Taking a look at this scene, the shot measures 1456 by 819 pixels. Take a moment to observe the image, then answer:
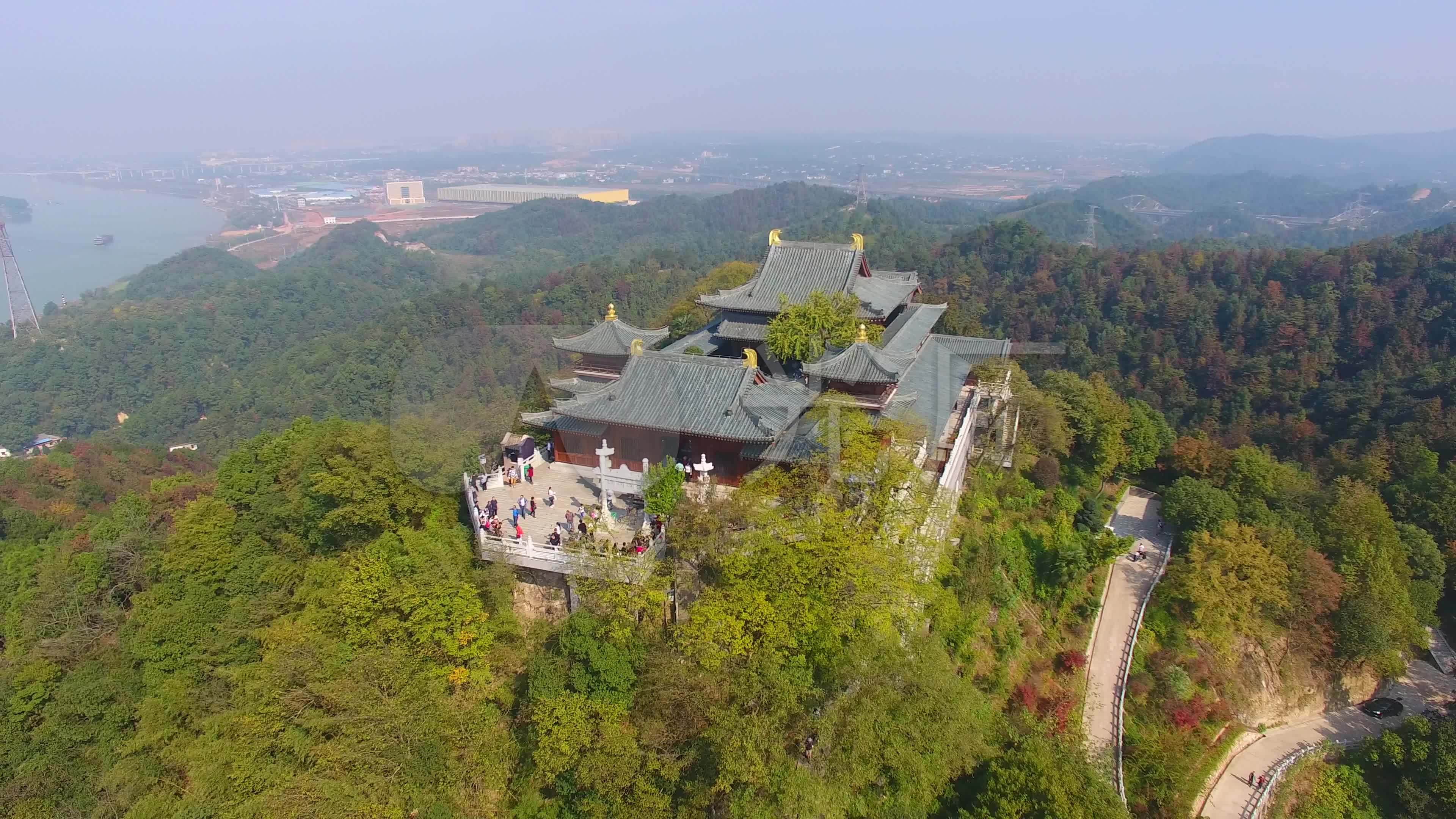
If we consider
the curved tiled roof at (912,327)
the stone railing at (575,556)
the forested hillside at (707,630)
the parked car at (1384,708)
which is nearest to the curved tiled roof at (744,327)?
the curved tiled roof at (912,327)

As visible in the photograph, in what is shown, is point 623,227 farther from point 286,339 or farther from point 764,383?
point 764,383

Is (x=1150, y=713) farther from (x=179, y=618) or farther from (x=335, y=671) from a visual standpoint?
(x=179, y=618)

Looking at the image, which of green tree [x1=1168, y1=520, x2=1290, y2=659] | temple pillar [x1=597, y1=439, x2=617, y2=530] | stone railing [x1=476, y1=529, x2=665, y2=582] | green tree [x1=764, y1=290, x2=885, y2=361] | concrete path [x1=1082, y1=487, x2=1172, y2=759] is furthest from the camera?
green tree [x1=764, y1=290, x2=885, y2=361]

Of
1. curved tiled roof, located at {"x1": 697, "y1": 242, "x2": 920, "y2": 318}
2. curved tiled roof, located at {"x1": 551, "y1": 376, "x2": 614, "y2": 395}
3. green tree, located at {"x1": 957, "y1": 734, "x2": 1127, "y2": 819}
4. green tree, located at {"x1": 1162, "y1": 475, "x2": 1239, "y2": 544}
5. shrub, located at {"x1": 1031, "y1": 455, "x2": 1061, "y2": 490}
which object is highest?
curved tiled roof, located at {"x1": 697, "y1": 242, "x2": 920, "y2": 318}

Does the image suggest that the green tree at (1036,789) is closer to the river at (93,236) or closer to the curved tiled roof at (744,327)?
the curved tiled roof at (744,327)

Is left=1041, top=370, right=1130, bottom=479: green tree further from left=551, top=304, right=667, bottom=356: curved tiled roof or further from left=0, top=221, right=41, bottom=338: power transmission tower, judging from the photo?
left=0, top=221, right=41, bottom=338: power transmission tower

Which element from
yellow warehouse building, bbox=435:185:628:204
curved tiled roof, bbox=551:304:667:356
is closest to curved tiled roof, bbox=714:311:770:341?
curved tiled roof, bbox=551:304:667:356
